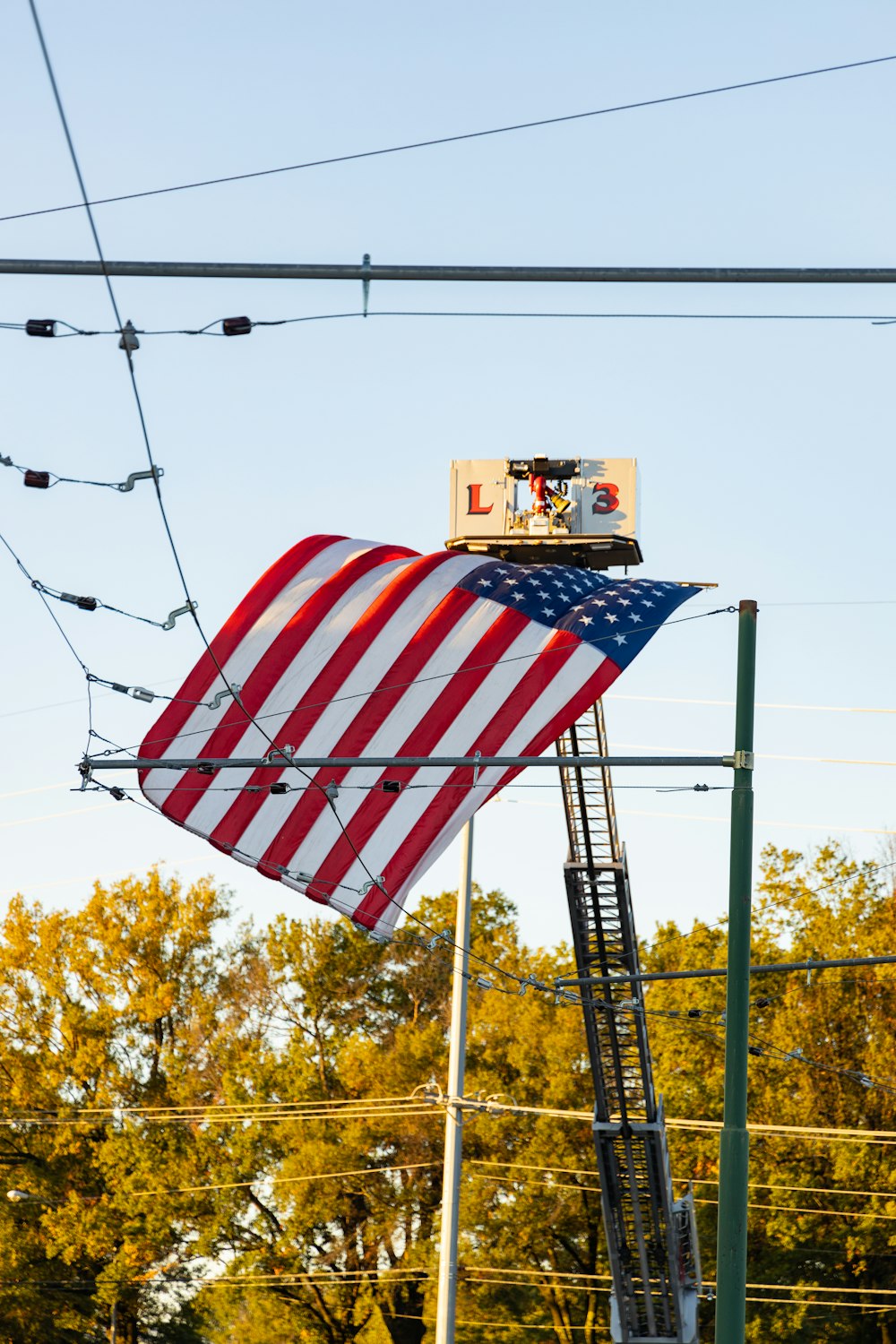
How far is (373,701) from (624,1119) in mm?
10654

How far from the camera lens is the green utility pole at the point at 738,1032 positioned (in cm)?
1049

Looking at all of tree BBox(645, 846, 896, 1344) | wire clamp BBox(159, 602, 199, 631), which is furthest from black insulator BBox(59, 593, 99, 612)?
tree BBox(645, 846, 896, 1344)

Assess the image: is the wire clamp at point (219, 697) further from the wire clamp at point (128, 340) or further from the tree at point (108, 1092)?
the tree at point (108, 1092)

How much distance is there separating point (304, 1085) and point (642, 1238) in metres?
20.0

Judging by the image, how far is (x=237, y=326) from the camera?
1109 cm

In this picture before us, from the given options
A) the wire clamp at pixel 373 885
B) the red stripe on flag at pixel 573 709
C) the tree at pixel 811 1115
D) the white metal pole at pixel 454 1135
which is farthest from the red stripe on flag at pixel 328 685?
the tree at pixel 811 1115

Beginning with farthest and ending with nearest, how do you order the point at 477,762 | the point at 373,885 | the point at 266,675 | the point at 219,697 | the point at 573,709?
the point at 573,709
the point at 266,675
the point at 219,697
the point at 373,885
the point at 477,762

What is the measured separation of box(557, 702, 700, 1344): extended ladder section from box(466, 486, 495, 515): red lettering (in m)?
3.61

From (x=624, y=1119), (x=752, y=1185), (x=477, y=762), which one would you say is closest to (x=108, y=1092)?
(x=752, y=1185)

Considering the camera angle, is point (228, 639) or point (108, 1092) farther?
point (108, 1092)

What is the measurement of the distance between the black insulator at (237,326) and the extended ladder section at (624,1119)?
15.9 meters

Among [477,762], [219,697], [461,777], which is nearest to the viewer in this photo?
[477,762]

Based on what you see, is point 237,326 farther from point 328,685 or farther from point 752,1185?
point 752,1185

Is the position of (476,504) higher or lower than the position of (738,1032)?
higher
